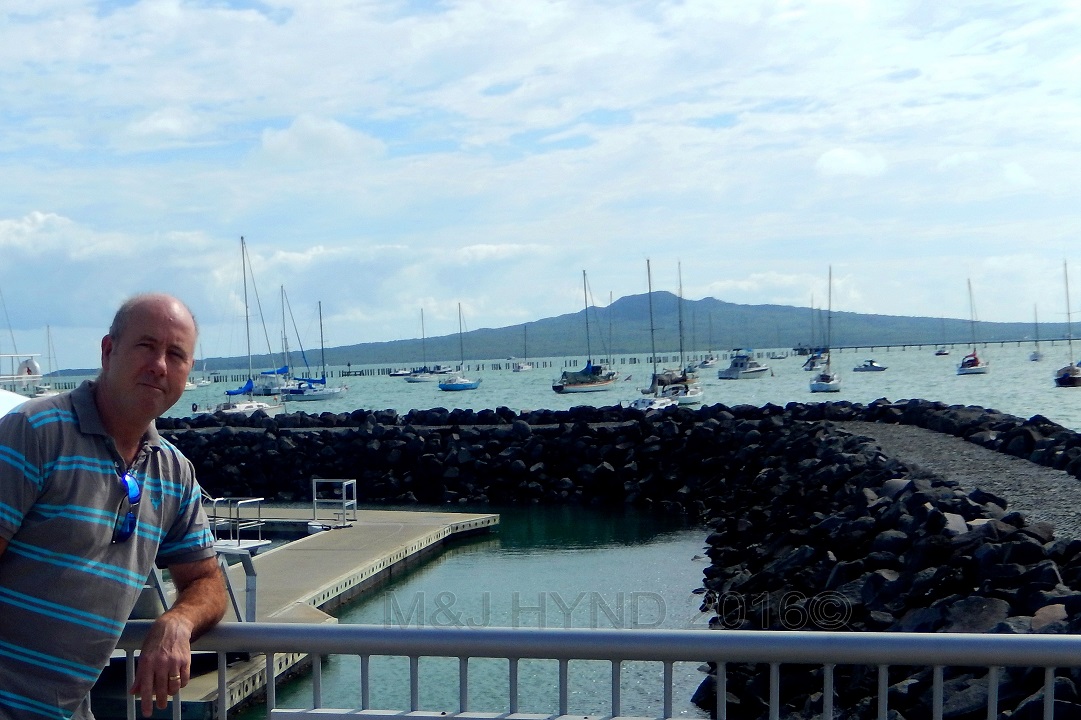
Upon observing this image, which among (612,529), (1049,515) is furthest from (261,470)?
(1049,515)

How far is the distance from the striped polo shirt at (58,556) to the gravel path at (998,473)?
10.5 m

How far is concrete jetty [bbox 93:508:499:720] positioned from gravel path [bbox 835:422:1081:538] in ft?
25.9

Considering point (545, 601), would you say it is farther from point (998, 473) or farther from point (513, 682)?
point (513, 682)

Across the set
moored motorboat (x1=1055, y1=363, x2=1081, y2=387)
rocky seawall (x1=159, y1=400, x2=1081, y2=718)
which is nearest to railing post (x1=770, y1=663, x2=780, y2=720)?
rocky seawall (x1=159, y1=400, x2=1081, y2=718)

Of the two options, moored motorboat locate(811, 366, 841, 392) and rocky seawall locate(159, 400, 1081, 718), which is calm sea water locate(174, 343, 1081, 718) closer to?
rocky seawall locate(159, 400, 1081, 718)

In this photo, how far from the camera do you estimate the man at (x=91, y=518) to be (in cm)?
230

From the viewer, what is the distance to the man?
2.30m

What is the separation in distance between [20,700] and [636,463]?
2516cm

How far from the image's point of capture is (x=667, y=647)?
9.04 ft

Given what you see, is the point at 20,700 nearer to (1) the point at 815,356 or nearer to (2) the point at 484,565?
(2) the point at 484,565

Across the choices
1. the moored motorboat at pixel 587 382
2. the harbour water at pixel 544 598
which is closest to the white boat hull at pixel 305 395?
the moored motorboat at pixel 587 382

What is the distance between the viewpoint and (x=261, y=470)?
1180 inches

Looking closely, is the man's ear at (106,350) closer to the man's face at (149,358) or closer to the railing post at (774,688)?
the man's face at (149,358)

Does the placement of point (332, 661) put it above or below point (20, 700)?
below
